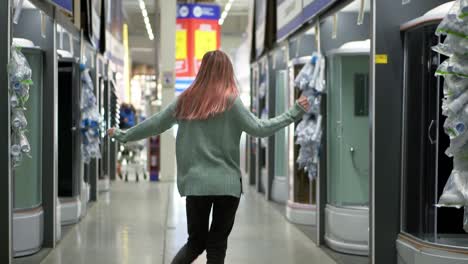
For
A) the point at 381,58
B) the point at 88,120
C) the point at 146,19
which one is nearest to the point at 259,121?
the point at 381,58

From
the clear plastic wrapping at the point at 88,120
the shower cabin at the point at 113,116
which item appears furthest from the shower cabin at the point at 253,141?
the clear plastic wrapping at the point at 88,120

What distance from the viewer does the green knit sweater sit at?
3740 millimetres

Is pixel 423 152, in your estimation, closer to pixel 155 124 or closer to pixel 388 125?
pixel 388 125

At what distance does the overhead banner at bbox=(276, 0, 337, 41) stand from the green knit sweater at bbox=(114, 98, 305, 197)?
2252 mm

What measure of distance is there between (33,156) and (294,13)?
317 centimetres

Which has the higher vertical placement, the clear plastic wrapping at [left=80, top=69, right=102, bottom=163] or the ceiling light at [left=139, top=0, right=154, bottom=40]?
the ceiling light at [left=139, top=0, right=154, bottom=40]

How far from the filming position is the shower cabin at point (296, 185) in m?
8.01

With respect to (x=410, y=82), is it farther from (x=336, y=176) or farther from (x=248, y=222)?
(x=248, y=222)

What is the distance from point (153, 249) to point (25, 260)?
1.13 m

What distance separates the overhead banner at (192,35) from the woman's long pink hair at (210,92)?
37.9ft

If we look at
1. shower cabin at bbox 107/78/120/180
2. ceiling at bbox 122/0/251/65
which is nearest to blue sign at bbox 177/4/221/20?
ceiling at bbox 122/0/251/65

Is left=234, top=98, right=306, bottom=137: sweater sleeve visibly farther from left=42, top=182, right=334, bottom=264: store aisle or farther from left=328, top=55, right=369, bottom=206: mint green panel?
left=328, top=55, right=369, bottom=206: mint green panel

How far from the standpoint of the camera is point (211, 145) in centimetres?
379

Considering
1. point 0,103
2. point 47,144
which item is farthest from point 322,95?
point 0,103
